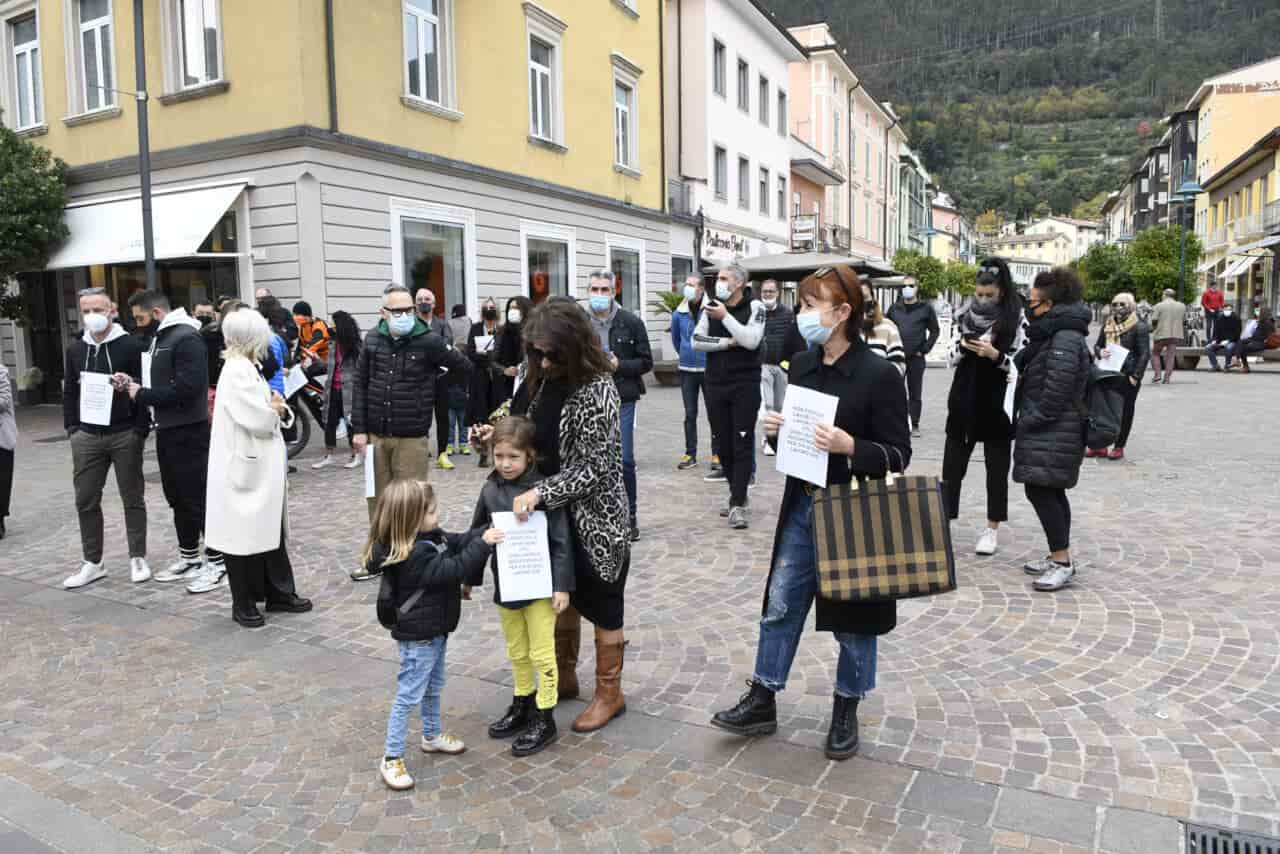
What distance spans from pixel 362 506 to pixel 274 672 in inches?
154

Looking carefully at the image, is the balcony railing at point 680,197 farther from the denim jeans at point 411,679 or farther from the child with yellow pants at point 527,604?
the denim jeans at point 411,679

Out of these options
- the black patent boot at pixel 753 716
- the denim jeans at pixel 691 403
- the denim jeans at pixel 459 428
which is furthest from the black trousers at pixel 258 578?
the denim jeans at pixel 459 428

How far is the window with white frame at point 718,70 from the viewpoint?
91.6 ft

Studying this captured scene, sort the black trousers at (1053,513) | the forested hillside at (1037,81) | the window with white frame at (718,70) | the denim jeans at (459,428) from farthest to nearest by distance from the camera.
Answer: the forested hillside at (1037,81)
the window with white frame at (718,70)
the denim jeans at (459,428)
the black trousers at (1053,513)

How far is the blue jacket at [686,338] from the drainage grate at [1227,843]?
6.97 meters

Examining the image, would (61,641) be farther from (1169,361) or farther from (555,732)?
(1169,361)

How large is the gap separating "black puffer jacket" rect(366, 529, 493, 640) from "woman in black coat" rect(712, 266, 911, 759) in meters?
1.13

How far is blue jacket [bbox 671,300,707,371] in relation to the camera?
10.0m

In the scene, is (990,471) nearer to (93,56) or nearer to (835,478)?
(835,478)

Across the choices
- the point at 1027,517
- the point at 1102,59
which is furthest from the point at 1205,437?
the point at 1102,59

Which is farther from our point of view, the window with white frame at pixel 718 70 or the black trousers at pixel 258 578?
the window with white frame at pixel 718 70

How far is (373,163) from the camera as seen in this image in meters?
14.5

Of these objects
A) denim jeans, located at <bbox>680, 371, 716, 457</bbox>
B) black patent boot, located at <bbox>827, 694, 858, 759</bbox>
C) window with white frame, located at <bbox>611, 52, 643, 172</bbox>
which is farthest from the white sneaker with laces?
window with white frame, located at <bbox>611, 52, 643, 172</bbox>

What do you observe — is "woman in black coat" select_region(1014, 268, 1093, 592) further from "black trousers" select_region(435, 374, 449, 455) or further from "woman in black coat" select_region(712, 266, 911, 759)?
"black trousers" select_region(435, 374, 449, 455)
